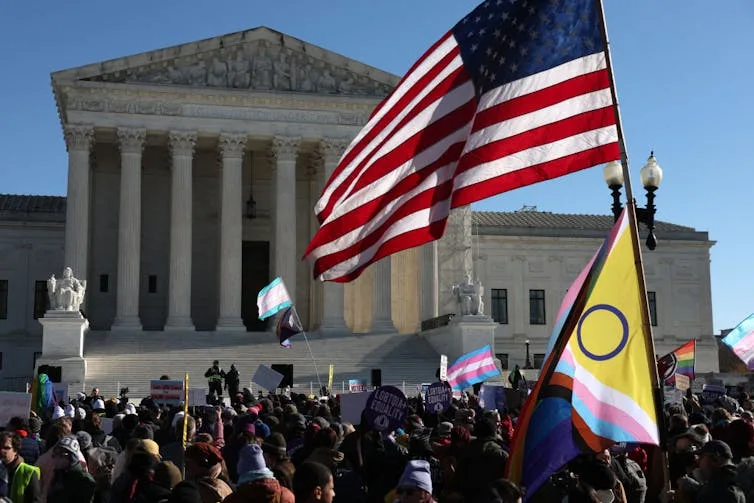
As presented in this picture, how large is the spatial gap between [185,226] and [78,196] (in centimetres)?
509

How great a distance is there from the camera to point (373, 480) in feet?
31.4

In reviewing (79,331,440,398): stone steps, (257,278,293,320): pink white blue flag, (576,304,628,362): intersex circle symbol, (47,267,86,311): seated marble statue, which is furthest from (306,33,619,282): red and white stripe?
(47,267,86,311): seated marble statue

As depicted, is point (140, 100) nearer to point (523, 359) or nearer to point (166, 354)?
point (166, 354)

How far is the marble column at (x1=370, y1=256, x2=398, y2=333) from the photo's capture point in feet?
162

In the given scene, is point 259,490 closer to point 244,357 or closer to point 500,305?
point 244,357

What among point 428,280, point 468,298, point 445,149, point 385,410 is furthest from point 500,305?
point 445,149

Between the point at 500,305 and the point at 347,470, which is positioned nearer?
the point at 347,470

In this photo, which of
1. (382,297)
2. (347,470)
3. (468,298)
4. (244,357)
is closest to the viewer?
(347,470)

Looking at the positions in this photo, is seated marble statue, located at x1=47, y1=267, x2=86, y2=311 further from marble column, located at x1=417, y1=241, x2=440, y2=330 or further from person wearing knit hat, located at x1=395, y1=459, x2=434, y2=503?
person wearing knit hat, located at x1=395, y1=459, x2=434, y2=503

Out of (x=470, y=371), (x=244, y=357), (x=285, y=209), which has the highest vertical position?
(x=285, y=209)

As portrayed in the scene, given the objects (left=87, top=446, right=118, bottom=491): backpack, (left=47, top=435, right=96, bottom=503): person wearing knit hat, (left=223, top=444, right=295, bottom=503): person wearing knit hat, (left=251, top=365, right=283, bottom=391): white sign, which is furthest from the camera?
(left=251, top=365, right=283, bottom=391): white sign

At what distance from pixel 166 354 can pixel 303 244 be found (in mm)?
12828

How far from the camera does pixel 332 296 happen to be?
162ft

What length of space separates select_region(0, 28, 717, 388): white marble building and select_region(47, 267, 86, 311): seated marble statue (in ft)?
14.3
